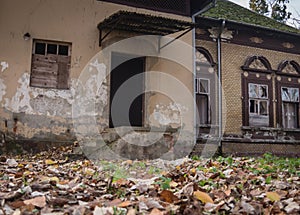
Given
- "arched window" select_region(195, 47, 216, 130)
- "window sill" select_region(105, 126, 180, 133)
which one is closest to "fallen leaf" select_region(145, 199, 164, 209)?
"window sill" select_region(105, 126, 180, 133)

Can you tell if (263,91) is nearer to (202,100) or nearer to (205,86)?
(205,86)

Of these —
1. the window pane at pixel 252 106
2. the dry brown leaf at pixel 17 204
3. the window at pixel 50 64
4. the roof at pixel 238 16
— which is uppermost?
the roof at pixel 238 16

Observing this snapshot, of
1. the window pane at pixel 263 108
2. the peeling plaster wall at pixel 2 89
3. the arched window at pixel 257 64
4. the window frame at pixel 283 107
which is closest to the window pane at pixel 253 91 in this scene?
the window pane at pixel 263 108

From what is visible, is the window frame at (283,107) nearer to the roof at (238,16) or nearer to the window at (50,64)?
the roof at (238,16)

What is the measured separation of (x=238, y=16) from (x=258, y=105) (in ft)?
11.4

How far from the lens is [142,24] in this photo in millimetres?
8383

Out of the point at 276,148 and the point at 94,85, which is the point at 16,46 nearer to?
the point at 94,85

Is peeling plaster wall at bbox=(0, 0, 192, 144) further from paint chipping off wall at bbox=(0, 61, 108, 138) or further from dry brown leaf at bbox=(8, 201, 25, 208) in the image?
dry brown leaf at bbox=(8, 201, 25, 208)

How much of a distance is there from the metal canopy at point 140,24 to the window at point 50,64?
972 mm

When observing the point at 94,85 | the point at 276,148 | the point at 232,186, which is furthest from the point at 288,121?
the point at 232,186

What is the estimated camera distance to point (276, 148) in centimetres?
1211

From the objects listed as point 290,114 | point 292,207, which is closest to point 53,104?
point 292,207

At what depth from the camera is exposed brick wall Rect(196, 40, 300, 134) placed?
11.9 m

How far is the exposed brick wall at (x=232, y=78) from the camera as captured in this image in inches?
467
